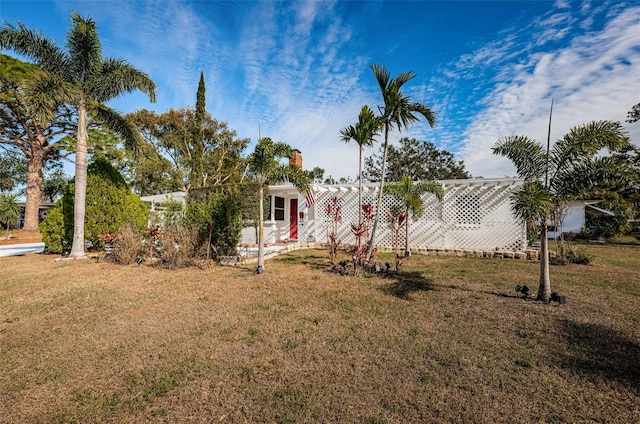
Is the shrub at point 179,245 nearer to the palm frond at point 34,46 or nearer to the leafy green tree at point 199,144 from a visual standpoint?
the palm frond at point 34,46

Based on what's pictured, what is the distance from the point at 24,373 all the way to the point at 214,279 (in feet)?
11.8

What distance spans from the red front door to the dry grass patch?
9.63 metres

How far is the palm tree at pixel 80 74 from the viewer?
8133 millimetres

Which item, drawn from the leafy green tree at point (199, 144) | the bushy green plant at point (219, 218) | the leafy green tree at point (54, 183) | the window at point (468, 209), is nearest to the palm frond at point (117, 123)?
the bushy green plant at point (219, 218)

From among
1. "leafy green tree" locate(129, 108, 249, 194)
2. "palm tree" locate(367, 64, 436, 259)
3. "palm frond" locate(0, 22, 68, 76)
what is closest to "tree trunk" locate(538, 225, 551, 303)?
"palm tree" locate(367, 64, 436, 259)

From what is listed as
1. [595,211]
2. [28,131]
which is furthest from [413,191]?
[28,131]

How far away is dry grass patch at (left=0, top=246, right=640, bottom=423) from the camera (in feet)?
7.29

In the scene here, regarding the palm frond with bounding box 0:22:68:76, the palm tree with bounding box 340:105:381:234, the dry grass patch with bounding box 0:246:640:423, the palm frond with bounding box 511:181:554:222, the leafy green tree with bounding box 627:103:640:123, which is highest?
the leafy green tree with bounding box 627:103:640:123

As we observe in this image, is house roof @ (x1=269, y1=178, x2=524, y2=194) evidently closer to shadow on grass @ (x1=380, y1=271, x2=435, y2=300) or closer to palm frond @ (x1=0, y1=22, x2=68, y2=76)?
shadow on grass @ (x1=380, y1=271, x2=435, y2=300)

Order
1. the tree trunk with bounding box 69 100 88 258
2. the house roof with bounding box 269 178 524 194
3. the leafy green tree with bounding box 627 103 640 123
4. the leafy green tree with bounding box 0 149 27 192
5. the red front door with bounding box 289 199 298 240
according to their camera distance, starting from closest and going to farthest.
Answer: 1. the tree trunk with bounding box 69 100 88 258
2. the house roof with bounding box 269 178 524 194
3. the red front door with bounding box 289 199 298 240
4. the leafy green tree with bounding box 627 103 640 123
5. the leafy green tree with bounding box 0 149 27 192

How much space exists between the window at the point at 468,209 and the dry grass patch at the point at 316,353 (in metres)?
5.09

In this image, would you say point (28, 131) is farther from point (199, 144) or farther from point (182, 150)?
point (199, 144)

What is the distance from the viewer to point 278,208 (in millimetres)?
14453

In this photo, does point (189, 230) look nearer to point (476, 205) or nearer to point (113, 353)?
point (113, 353)
